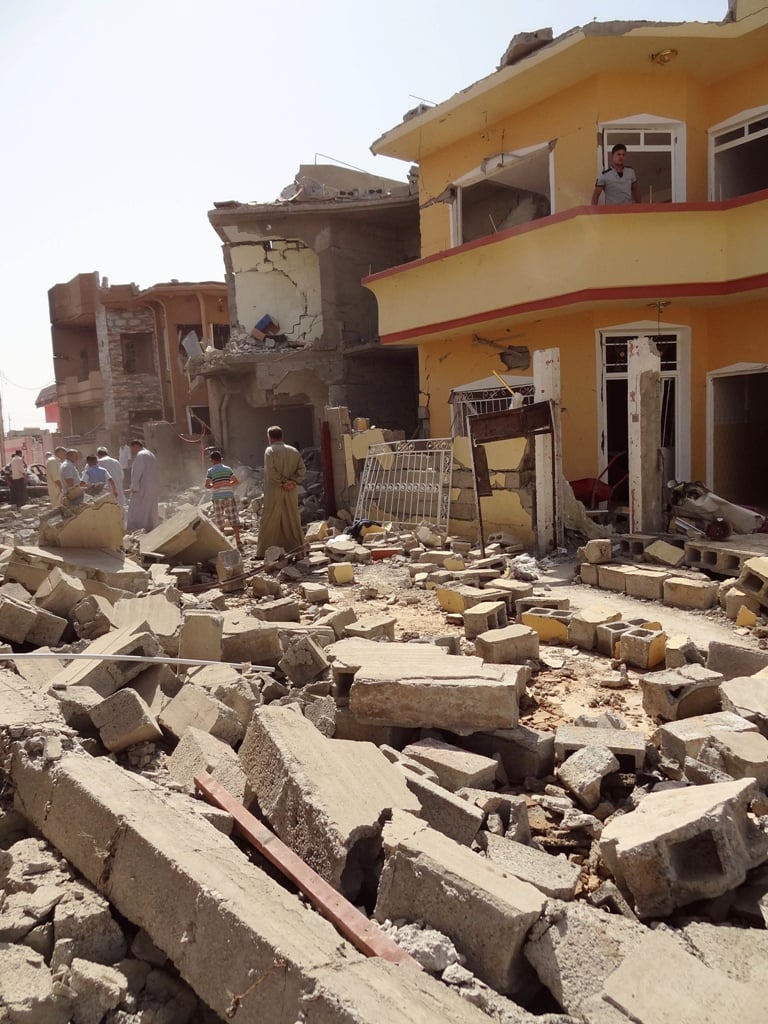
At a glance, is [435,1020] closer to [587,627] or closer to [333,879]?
[333,879]

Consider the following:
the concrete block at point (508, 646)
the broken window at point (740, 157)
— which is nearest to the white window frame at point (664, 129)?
the broken window at point (740, 157)

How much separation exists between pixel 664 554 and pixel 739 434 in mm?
5368

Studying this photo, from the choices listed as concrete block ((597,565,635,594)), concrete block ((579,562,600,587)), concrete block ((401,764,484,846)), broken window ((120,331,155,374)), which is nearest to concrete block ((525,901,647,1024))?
concrete block ((401,764,484,846))

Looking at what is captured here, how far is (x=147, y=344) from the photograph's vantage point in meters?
28.3

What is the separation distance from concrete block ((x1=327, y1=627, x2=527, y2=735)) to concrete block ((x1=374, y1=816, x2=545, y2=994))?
1.07 metres

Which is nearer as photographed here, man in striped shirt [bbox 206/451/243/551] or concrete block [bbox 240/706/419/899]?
concrete block [bbox 240/706/419/899]

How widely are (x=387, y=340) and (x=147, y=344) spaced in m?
17.7

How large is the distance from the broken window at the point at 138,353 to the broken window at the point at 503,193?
54.1ft

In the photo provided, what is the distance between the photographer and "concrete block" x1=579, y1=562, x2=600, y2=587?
24.9 feet

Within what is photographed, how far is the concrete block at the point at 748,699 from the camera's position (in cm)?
367

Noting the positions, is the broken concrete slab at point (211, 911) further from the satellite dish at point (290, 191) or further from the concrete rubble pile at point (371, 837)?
the satellite dish at point (290, 191)

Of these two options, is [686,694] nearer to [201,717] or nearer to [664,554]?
[201,717]

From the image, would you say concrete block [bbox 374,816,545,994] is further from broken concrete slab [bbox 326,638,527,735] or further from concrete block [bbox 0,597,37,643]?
concrete block [bbox 0,597,37,643]

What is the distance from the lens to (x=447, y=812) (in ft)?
9.62
